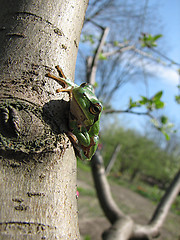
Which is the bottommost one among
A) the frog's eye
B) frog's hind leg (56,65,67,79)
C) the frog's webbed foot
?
the frog's webbed foot

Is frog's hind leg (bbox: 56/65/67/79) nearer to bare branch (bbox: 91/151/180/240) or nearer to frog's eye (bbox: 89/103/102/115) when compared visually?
frog's eye (bbox: 89/103/102/115)

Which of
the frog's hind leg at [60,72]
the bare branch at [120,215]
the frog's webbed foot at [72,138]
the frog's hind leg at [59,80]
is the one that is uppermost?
the frog's hind leg at [60,72]

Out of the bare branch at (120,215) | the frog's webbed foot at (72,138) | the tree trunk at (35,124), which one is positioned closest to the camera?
the tree trunk at (35,124)

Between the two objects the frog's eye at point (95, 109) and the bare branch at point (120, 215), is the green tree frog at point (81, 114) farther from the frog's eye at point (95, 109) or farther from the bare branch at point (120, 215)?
the bare branch at point (120, 215)

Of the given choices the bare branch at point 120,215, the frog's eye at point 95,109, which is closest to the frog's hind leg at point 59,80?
the frog's eye at point 95,109

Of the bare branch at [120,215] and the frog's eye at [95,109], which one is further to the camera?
the bare branch at [120,215]

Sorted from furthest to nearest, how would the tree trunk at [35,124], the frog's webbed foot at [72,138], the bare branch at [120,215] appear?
the bare branch at [120,215] → the frog's webbed foot at [72,138] → the tree trunk at [35,124]

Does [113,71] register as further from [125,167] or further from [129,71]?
[125,167]

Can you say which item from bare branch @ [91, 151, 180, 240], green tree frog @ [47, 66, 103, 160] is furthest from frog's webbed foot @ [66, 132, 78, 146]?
bare branch @ [91, 151, 180, 240]
